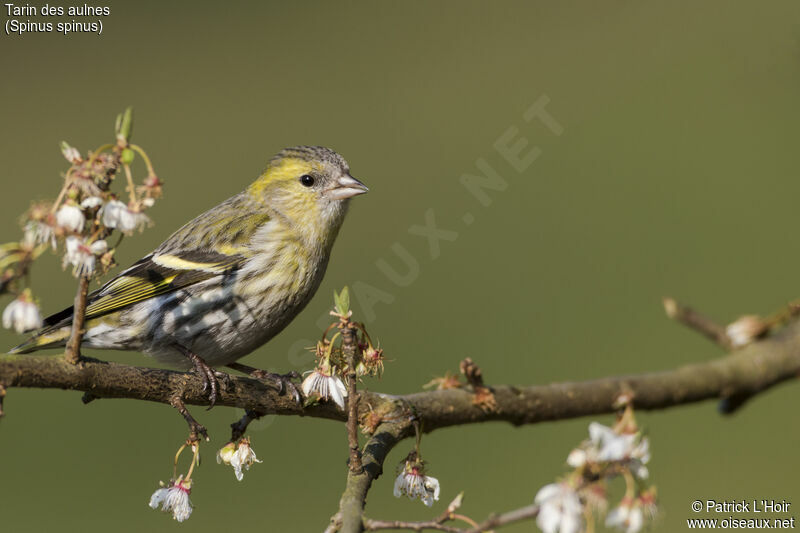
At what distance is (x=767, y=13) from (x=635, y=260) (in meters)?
3.01

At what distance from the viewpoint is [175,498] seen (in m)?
2.12

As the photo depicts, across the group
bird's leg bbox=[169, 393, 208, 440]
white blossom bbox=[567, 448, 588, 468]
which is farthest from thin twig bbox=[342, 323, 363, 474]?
white blossom bbox=[567, 448, 588, 468]

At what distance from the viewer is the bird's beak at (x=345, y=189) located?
155 inches

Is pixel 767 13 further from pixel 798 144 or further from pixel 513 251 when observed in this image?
pixel 513 251

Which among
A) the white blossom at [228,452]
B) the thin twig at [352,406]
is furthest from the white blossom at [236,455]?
the thin twig at [352,406]

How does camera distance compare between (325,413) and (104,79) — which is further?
(104,79)

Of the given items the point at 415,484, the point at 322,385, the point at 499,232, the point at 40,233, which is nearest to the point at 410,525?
the point at 415,484

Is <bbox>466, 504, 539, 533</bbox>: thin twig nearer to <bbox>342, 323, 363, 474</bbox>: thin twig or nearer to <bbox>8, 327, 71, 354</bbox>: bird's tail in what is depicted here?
<bbox>342, 323, 363, 474</bbox>: thin twig

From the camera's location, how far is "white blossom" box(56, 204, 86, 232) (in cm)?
157

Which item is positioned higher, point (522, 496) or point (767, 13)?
point (767, 13)

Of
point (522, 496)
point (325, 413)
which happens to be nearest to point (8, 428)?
point (522, 496)

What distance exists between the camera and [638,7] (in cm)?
988

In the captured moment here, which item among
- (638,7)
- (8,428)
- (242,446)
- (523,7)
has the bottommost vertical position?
(242,446)

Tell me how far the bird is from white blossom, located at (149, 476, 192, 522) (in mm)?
992
